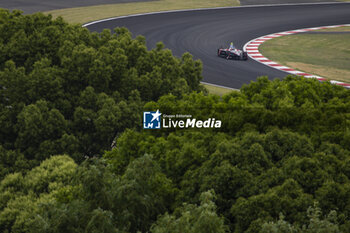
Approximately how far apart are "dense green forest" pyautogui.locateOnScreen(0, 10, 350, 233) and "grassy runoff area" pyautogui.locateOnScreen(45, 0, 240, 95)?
31043mm

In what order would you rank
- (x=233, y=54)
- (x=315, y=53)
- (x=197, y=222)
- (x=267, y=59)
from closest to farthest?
(x=197, y=222) → (x=233, y=54) → (x=267, y=59) → (x=315, y=53)

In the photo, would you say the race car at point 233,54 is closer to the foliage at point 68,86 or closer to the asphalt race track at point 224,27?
the asphalt race track at point 224,27

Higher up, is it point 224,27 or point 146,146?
point 146,146

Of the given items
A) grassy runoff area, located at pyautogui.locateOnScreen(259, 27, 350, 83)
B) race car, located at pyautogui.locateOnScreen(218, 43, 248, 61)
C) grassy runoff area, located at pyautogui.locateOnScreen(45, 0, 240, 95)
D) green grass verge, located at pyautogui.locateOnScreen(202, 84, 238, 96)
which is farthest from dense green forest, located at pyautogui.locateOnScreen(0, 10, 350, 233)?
grassy runoff area, located at pyautogui.locateOnScreen(45, 0, 240, 95)

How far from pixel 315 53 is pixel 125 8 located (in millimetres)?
27254

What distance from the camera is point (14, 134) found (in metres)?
21.9

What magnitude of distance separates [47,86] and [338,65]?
31.4m

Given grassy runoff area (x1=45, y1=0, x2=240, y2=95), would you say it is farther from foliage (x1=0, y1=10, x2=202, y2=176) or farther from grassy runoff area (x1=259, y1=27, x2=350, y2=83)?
foliage (x1=0, y1=10, x2=202, y2=176)

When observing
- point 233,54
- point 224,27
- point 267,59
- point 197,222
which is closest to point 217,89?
point 233,54

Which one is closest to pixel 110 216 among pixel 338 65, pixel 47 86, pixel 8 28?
pixel 47 86

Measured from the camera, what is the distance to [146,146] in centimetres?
1722

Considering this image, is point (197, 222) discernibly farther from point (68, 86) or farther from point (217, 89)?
point (217, 89)

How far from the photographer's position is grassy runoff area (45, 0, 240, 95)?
5641 cm

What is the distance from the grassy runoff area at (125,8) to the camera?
5641cm
